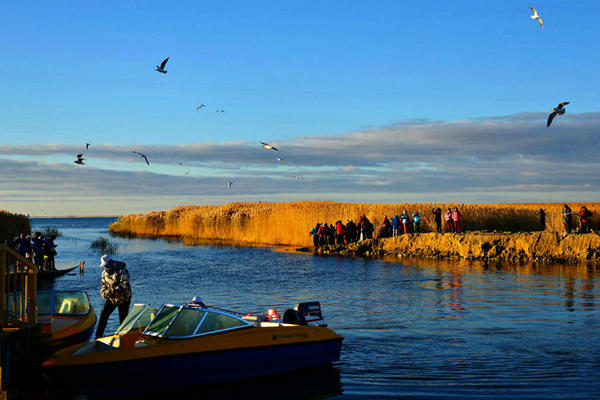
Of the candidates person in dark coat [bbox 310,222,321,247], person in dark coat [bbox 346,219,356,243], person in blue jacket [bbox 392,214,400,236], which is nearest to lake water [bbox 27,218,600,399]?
person in blue jacket [bbox 392,214,400,236]

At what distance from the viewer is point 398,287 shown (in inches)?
1064

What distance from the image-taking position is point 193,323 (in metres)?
12.0

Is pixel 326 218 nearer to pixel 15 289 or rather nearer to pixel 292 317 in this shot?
pixel 292 317

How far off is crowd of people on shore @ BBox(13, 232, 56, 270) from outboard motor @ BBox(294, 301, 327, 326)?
18.9m

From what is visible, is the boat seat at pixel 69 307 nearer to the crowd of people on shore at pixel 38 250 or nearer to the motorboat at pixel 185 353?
the motorboat at pixel 185 353

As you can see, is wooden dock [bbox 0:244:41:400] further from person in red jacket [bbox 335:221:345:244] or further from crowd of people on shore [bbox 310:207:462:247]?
person in red jacket [bbox 335:221:345:244]

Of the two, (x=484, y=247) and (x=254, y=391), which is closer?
(x=254, y=391)

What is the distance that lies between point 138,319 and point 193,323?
1943mm

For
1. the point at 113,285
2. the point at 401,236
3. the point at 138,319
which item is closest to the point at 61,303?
the point at 113,285

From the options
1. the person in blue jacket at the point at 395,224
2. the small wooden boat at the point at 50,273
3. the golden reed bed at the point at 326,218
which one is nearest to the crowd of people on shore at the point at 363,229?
the person in blue jacket at the point at 395,224

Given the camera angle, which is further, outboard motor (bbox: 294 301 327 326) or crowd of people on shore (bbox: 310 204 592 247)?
crowd of people on shore (bbox: 310 204 592 247)

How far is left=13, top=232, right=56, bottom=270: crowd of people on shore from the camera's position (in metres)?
29.5

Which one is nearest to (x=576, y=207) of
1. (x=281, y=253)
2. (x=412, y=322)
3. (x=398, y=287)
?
(x=281, y=253)

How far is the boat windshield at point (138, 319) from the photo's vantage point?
13.3m
